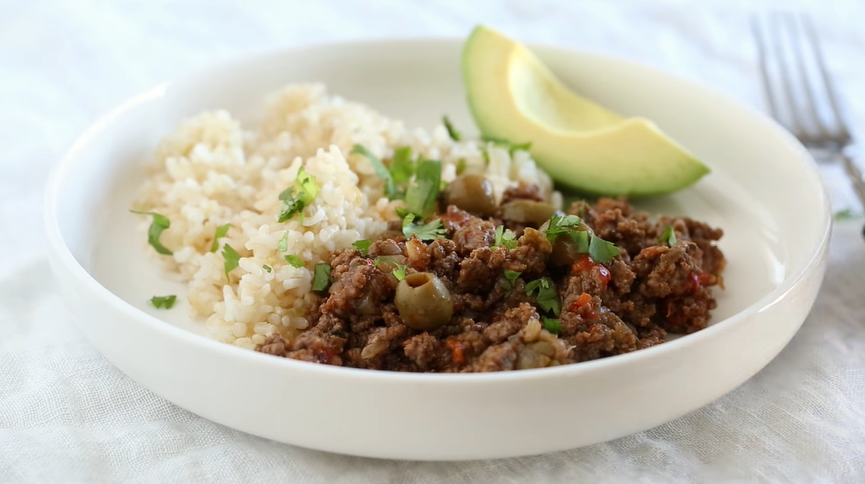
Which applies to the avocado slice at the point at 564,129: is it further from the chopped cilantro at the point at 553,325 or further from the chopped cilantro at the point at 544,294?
the chopped cilantro at the point at 553,325

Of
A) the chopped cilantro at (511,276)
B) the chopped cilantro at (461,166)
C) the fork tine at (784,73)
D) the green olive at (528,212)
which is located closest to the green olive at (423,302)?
the chopped cilantro at (511,276)

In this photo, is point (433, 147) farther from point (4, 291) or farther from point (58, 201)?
point (4, 291)

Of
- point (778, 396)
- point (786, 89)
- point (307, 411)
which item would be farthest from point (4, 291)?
point (786, 89)

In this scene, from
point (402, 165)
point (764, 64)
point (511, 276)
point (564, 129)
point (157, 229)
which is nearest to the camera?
point (511, 276)

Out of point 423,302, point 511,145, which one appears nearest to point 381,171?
point 511,145

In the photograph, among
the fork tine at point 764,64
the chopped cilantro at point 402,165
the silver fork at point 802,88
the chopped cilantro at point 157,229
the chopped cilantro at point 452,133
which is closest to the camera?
the chopped cilantro at point 157,229

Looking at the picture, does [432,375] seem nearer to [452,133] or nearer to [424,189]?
[424,189]
